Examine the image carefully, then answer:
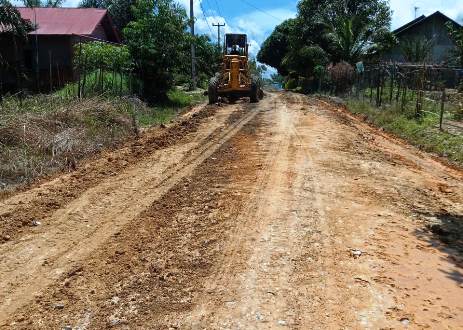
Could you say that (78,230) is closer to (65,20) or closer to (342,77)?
(65,20)

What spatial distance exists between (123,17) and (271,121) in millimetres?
30434

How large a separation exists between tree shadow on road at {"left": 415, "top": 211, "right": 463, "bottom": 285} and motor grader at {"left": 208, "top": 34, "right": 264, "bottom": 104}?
683 inches

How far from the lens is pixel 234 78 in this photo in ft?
79.0

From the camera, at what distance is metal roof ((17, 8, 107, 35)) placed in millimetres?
25781

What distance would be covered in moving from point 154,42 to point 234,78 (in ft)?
13.2

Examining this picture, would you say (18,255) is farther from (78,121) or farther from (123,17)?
(123,17)

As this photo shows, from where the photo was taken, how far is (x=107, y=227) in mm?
6625

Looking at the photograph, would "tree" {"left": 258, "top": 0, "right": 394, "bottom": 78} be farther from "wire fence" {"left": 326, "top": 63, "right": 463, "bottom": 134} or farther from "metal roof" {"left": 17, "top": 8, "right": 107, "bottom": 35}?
"metal roof" {"left": 17, "top": 8, "right": 107, "bottom": 35}

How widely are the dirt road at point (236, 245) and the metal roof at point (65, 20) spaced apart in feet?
57.5

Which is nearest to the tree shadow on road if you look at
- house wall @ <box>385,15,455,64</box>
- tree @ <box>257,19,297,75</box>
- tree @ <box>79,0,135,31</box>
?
house wall @ <box>385,15,455,64</box>

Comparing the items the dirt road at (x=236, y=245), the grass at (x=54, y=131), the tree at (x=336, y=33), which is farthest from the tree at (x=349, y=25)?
the dirt road at (x=236, y=245)

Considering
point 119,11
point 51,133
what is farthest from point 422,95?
point 119,11

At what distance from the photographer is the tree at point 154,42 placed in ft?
72.8

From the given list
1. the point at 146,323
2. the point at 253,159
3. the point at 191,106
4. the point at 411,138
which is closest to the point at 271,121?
the point at 411,138
